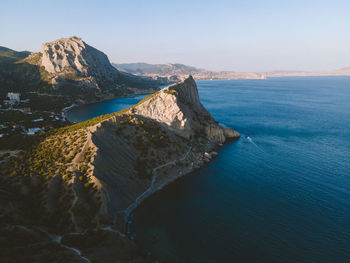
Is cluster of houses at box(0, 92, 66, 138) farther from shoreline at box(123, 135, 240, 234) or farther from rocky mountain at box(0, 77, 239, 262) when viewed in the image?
shoreline at box(123, 135, 240, 234)

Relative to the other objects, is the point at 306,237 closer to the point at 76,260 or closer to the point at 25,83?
the point at 76,260

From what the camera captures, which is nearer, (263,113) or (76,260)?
(76,260)

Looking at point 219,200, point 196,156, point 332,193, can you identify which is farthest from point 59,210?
point 332,193

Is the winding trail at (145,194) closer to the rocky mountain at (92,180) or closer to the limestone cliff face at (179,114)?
the rocky mountain at (92,180)

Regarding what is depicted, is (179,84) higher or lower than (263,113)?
higher

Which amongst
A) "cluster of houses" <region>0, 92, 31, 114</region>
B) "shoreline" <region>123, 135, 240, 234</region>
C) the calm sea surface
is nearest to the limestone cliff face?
"shoreline" <region>123, 135, 240, 234</region>

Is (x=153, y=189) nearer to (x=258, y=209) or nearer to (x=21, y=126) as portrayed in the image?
(x=258, y=209)
